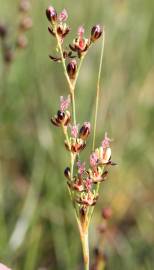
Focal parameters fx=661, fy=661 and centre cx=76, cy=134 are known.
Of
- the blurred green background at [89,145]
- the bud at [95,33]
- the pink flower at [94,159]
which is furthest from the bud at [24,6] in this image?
the pink flower at [94,159]

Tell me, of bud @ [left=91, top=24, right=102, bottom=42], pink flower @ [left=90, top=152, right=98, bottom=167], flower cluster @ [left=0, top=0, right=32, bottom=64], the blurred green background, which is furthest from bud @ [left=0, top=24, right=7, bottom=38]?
pink flower @ [left=90, top=152, right=98, bottom=167]

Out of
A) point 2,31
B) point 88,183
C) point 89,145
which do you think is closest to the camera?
point 88,183

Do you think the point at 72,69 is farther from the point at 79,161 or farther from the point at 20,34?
the point at 20,34

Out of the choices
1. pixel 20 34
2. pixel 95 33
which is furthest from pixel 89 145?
pixel 95 33

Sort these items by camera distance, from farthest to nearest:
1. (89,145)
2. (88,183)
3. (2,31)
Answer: (89,145) → (2,31) → (88,183)

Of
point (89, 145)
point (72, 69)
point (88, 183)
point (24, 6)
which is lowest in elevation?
point (89, 145)

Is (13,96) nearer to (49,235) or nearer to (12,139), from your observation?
(12,139)

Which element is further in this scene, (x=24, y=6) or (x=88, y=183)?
(x=24, y=6)
